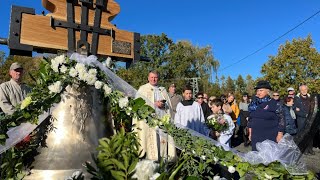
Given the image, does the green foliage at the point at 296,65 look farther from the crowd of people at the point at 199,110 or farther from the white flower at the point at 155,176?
the white flower at the point at 155,176

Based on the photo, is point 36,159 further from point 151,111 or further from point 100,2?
point 100,2

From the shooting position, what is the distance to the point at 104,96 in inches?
110

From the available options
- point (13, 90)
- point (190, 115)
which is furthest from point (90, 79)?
point (190, 115)

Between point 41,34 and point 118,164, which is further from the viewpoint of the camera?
point 41,34

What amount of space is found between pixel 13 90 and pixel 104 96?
2415mm

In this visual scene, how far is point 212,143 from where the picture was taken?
2721mm

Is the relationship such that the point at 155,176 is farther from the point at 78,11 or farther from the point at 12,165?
the point at 78,11

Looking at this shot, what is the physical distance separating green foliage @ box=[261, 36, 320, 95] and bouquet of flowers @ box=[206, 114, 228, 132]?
22.1 metres

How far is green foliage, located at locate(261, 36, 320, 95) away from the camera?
1083 inches

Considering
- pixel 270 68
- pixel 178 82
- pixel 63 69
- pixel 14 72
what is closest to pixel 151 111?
pixel 63 69

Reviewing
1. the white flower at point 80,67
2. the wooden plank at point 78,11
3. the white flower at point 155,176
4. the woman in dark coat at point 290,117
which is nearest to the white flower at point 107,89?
the white flower at point 80,67

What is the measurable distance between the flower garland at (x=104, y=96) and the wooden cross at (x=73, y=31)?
8.3 inches

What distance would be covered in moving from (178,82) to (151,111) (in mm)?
35179

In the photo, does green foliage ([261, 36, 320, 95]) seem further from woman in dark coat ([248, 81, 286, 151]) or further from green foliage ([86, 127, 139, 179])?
green foliage ([86, 127, 139, 179])
